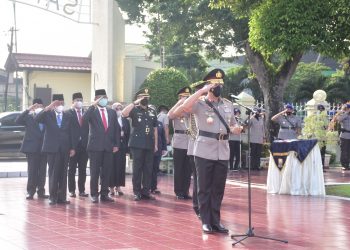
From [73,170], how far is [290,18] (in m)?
5.70

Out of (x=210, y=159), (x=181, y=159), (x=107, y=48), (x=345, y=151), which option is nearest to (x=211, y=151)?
(x=210, y=159)

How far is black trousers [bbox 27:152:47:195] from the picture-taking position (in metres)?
12.4

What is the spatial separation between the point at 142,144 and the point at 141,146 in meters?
0.04

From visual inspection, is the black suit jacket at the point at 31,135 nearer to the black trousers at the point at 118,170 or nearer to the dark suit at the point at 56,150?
the dark suit at the point at 56,150

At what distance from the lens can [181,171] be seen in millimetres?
12219

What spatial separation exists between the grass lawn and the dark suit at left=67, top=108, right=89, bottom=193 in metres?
4.95

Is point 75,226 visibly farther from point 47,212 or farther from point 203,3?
point 203,3

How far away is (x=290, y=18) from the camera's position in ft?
47.9

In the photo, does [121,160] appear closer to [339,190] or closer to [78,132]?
[78,132]

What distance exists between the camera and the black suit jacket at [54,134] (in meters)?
11.7

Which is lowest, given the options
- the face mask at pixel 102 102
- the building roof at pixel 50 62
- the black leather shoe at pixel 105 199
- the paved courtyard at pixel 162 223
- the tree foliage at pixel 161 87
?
the paved courtyard at pixel 162 223

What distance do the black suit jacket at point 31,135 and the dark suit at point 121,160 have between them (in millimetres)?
1543

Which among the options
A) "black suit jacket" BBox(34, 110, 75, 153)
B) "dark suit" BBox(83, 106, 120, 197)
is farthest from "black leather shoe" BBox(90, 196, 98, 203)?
"black suit jacket" BBox(34, 110, 75, 153)

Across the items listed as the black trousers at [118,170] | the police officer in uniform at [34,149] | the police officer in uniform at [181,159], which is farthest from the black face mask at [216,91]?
the black trousers at [118,170]
